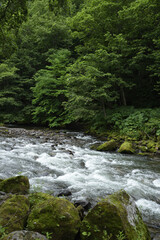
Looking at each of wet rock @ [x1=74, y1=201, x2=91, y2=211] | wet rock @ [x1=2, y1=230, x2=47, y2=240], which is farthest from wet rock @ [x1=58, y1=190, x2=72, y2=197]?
wet rock @ [x1=2, y1=230, x2=47, y2=240]

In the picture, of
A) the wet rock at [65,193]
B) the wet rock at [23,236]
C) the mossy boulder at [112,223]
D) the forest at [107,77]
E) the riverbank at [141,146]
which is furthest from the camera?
the forest at [107,77]

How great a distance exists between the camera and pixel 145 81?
17219 mm

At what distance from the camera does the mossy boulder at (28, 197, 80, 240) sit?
2488 millimetres

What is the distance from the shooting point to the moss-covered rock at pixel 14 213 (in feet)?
7.97

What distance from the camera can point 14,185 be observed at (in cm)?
387

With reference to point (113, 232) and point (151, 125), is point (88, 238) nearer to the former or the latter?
point (113, 232)

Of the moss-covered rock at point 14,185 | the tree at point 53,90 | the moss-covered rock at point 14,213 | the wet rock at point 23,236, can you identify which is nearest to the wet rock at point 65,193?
the moss-covered rock at point 14,185

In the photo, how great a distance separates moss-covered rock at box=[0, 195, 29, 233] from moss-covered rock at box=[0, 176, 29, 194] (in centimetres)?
90

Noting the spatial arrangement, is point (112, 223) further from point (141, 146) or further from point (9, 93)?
point (9, 93)

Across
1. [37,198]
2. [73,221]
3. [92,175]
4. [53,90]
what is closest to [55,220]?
[73,221]

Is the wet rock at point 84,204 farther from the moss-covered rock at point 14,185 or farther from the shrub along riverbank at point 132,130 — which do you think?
the shrub along riverbank at point 132,130

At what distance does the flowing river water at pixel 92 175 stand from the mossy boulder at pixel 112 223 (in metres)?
1.00

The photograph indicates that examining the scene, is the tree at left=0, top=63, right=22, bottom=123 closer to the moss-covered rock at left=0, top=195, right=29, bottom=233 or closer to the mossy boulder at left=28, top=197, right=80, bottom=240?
the moss-covered rock at left=0, top=195, right=29, bottom=233

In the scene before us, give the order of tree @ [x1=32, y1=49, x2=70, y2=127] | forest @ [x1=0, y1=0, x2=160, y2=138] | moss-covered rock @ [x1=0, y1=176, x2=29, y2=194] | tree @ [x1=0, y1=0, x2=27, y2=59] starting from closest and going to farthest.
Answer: moss-covered rock @ [x1=0, y1=176, x2=29, y2=194], tree @ [x1=0, y1=0, x2=27, y2=59], forest @ [x1=0, y1=0, x2=160, y2=138], tree @ [x1=32, y1=49, x2=70, y2=127]
